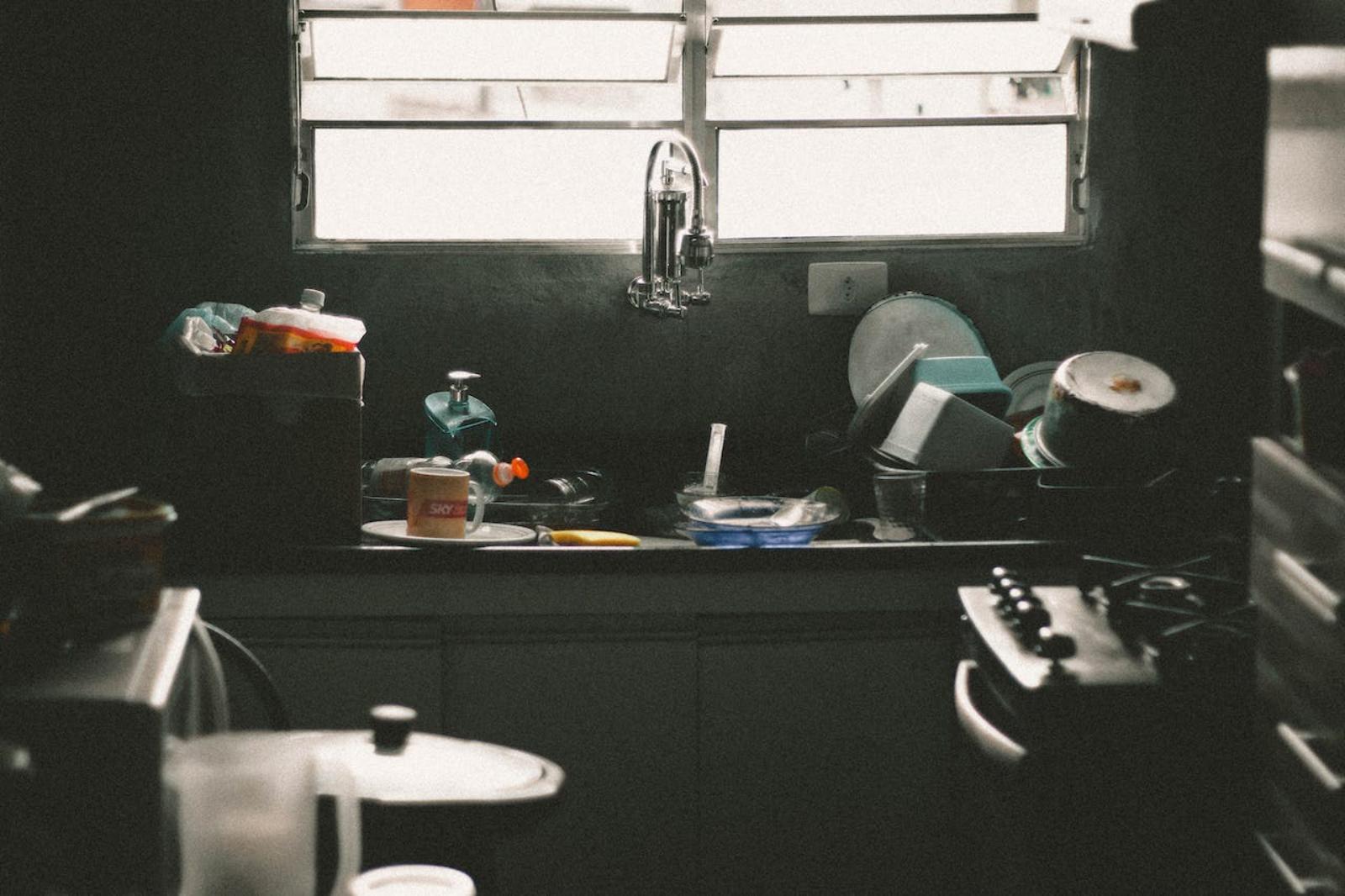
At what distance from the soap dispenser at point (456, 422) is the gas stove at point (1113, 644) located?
1092mm

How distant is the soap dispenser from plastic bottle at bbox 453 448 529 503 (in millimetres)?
111

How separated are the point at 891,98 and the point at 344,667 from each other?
1613 millimetres

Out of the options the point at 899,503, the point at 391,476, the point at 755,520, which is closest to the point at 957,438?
the point at 899,503

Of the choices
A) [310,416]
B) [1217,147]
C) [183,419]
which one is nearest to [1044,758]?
[310,416]

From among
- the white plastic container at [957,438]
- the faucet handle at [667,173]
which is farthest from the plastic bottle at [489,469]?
the white plastic container at [957,438]

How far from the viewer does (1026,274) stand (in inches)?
111

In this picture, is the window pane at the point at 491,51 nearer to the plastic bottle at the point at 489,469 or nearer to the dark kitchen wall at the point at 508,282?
the dark kitchen wall at the point at 508,282

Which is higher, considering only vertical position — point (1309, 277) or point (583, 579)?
point (1309, 277)

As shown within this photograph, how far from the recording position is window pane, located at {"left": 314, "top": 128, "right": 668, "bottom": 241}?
283cm

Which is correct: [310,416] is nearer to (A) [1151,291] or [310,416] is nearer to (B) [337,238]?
(B) [337,238]

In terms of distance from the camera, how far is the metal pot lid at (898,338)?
2750 mm

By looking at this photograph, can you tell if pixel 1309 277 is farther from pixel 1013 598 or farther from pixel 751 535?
pixel 751 535

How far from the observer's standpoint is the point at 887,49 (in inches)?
112

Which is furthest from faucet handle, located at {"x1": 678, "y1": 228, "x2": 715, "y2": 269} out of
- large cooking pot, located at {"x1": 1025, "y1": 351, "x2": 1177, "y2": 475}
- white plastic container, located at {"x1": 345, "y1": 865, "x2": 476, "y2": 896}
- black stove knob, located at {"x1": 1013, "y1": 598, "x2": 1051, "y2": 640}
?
white plastic container, located at {"x1": 345, "y1": 865, "x2": 476, "y2": 896}
